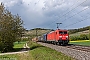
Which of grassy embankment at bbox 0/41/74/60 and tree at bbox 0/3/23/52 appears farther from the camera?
tree at bbox 0/3/23/52

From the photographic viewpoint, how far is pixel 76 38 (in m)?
103

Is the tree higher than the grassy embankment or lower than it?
higher

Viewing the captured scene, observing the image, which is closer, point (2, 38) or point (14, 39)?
point (2, 38)

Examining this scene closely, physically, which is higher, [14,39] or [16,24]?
[16,24]

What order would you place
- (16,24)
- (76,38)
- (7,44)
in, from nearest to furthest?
1. (7,44)
2. (16,24)
3. (76,38)

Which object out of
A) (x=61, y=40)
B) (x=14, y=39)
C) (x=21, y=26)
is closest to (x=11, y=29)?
(x=14, y=39)

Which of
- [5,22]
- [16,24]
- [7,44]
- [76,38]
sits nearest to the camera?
[5,22]

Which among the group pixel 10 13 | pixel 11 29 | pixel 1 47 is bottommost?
pixel 1 47

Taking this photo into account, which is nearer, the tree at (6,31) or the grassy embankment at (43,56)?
the grassy embankment at (43,56)

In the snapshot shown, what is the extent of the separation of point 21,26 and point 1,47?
927 centimetres

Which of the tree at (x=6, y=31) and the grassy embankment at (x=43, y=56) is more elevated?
the tree at (x=6, y=31)

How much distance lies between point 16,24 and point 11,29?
3.74 meters

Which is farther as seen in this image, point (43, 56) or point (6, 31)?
point (6, 31)

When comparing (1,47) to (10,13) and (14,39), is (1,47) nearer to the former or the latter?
(14,39)
